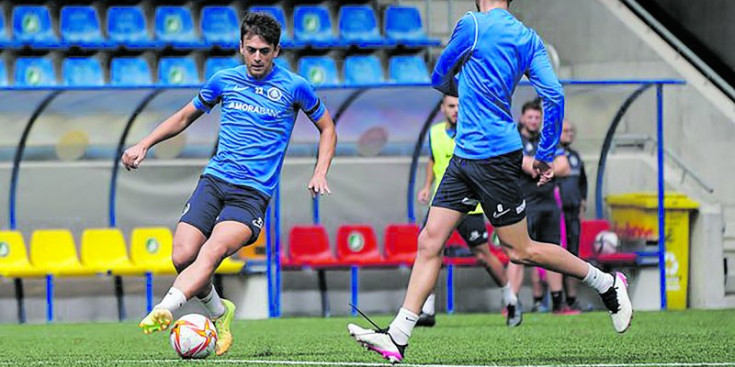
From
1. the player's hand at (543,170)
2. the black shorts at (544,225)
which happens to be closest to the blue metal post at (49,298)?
the black shorts at (544,225)

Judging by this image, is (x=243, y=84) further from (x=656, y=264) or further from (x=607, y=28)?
(x=607, y=28)

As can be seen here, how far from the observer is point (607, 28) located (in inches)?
723

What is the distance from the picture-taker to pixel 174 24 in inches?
728

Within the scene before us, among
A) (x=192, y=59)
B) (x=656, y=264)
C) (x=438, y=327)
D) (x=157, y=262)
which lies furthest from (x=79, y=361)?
(x=192, y=59)

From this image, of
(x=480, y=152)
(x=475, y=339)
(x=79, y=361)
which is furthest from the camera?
(x=475, y=339)

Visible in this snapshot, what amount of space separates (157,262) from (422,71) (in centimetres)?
492

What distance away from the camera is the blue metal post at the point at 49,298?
568 inches

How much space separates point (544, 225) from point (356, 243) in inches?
91.9

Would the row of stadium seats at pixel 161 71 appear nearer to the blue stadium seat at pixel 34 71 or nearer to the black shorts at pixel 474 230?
the blue stadium seat at pixel 34 71

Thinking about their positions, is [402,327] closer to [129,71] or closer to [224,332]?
[224,332]

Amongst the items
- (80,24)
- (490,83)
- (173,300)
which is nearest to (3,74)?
(80,24)

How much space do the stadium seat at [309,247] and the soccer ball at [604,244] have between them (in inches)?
104

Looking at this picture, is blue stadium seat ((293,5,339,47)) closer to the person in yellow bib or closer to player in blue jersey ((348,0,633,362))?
the person in yellow bib

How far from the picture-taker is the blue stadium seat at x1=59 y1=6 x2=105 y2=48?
1811 cm
